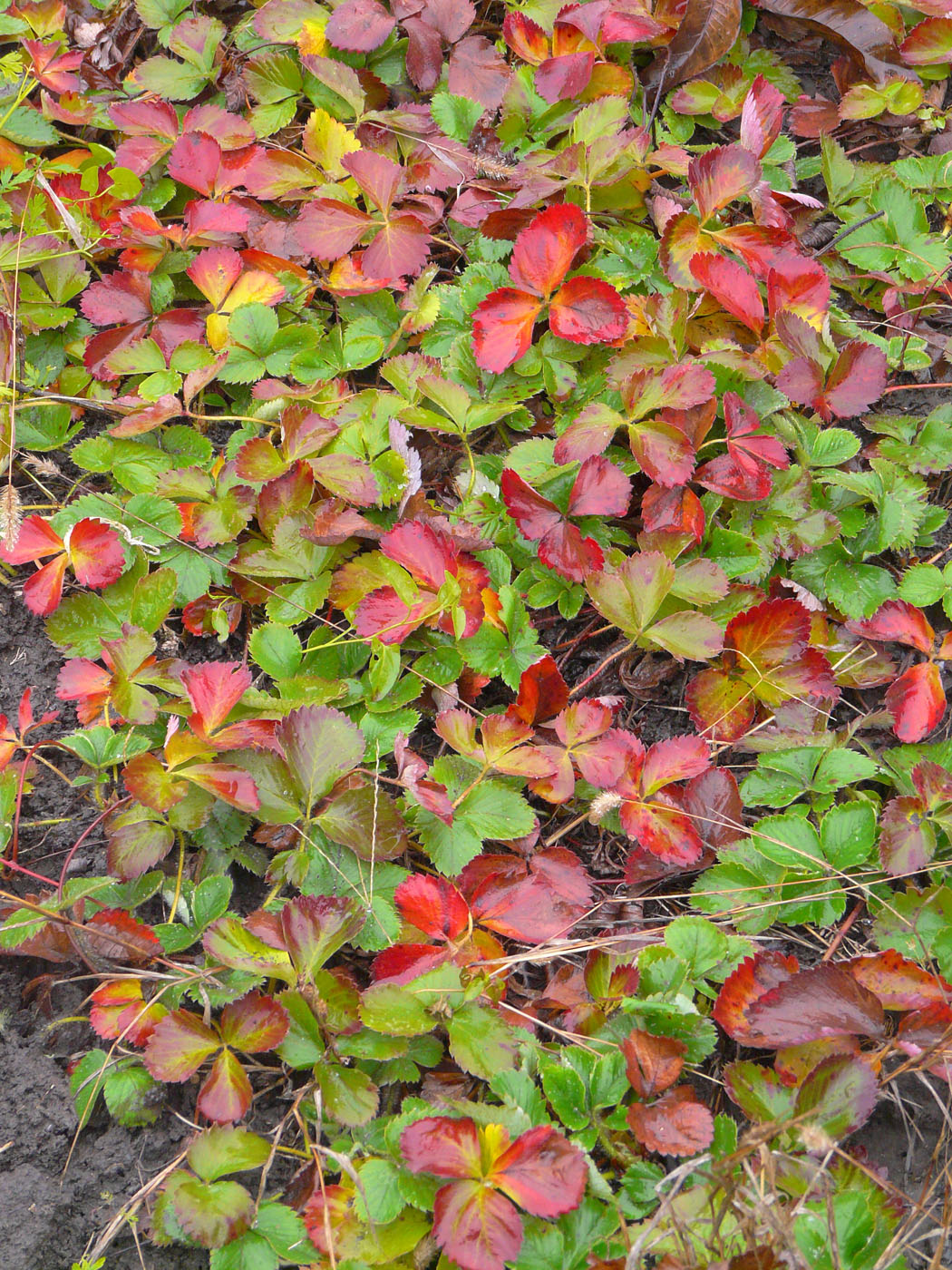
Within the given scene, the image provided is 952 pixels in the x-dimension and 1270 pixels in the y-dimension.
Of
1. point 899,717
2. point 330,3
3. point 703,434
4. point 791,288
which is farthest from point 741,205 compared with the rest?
point 899,717

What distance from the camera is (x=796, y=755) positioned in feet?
4.66

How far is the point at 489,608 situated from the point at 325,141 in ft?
3.41

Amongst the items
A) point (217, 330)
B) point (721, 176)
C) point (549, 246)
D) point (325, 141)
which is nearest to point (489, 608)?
point (549, 246)

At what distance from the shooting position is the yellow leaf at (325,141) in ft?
6.02

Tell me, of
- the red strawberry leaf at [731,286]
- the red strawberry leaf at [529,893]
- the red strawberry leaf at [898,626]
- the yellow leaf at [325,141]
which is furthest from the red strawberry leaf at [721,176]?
the red strawberry leaf at [529,893]

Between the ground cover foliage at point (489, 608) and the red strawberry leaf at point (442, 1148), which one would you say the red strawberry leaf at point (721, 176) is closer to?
the ground cover foliage at point (489, 608)

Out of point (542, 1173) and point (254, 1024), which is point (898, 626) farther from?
point (254, 1024)

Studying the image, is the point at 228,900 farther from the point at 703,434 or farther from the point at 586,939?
the point at 703,434

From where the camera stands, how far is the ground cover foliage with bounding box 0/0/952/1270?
1.17m

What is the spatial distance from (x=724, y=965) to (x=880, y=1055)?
0.70 ft

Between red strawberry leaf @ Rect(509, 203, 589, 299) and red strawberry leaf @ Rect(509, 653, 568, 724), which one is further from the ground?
red strawberry leaf @ Rect(509, 203, 589, 299)

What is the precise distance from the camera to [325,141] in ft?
6.03

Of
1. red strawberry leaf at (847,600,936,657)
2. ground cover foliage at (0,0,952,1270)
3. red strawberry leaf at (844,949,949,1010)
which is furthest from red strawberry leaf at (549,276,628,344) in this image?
red strawberry leaf at (844,949,949,1010)

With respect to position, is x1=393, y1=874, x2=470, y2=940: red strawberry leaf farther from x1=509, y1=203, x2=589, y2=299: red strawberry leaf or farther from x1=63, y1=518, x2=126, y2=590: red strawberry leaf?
x1=509, y1=203, x2=589, y2=299: red strawberry leaf
